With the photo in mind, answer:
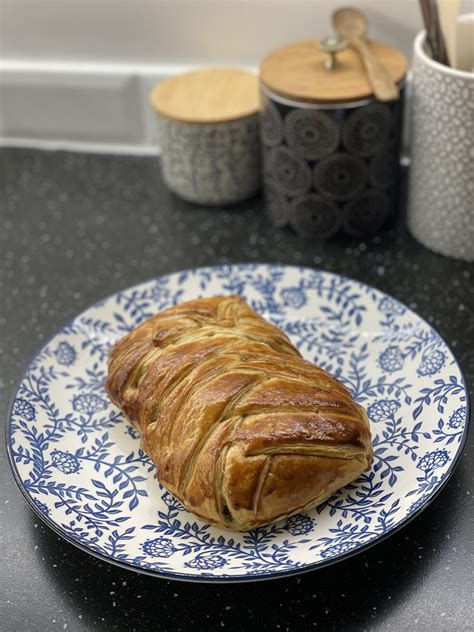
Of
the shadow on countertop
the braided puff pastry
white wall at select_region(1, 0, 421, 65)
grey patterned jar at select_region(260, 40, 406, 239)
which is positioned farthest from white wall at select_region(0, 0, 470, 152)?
the shadow on countertop

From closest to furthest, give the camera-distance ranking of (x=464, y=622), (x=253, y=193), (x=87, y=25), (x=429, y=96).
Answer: (x=464, y=622) < (x=429, y=96) < (x=253, y=193) < (x=87, y=25)

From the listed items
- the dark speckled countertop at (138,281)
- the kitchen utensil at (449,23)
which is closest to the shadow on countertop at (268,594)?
the dark speckled countertop at (138,281)

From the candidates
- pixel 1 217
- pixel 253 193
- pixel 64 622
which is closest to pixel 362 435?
pixel 64 622

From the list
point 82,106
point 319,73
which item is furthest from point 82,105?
point 319,73

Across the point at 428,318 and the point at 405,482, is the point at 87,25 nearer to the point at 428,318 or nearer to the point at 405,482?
the point at 428,318

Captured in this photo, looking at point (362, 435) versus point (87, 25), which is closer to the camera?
point (362, 435)

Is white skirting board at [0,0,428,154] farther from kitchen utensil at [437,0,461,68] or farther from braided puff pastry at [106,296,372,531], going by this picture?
braided puff pastry at [106,296,372,531]

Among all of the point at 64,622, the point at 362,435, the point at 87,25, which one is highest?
the point at 87,25

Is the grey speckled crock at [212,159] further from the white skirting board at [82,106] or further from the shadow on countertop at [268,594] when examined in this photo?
the shadow on countertop at [268,594]
